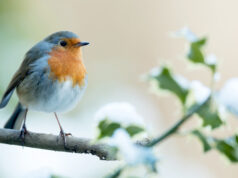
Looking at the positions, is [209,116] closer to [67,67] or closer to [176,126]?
[176,126]

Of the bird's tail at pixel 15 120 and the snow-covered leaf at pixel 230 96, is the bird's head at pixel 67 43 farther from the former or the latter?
the snow-covered leaf at pixel 230 96

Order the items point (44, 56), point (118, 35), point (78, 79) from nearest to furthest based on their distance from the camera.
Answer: point (78, 79), point (44, 56), point (118, 35)

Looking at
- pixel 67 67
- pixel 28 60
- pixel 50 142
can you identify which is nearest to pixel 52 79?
pixel 67 67

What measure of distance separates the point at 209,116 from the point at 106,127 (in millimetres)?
82

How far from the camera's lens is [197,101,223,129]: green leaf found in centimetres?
35

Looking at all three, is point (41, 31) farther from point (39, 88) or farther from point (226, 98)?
point (226, 98)

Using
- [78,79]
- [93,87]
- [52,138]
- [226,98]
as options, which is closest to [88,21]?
[93,87]

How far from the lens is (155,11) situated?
6.05 m

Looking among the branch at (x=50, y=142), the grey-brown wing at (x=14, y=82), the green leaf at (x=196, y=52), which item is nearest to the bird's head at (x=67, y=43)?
the grey-brown wing at (x=14, y=82)

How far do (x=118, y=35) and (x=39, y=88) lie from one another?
2.95 meters

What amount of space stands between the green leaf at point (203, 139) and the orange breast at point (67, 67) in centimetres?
263

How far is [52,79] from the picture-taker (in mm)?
2951

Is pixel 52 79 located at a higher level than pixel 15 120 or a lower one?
higher

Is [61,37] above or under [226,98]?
under
